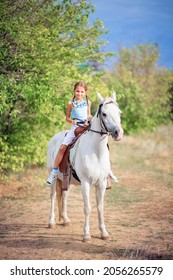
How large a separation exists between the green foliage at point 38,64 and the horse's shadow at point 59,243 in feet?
9.91

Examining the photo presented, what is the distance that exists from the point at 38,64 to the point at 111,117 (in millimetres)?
4655

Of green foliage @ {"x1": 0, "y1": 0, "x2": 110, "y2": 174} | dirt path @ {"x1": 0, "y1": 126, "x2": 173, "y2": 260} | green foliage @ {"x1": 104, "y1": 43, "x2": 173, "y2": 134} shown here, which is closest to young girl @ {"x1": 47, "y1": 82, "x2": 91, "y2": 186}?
dirt path @ {"x1": 0, "y1": 126, "x2": 173, "y2": 260}

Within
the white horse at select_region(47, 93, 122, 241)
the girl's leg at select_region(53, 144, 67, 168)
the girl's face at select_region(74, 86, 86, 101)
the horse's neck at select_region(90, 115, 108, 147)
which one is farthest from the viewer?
the girl's leg at select_region(53, 144, 67, 168)

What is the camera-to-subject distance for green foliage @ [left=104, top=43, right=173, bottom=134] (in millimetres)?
27766

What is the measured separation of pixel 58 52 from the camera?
10477 mm

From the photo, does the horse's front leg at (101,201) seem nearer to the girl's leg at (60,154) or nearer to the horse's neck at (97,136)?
→ the horse's neck at (97,136)

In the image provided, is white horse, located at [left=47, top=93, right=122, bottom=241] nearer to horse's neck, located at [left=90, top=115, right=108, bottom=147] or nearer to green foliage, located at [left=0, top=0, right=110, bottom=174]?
horse's neck, located at [left=90, top=115, right=108, bottom=147]

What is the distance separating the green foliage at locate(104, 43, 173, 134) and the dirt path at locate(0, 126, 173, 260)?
46.7 ft

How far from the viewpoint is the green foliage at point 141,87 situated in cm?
2777

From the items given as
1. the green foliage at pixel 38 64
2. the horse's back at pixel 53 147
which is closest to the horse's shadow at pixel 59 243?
the horse's back at pixel 53 147

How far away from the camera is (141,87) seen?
3152 cm

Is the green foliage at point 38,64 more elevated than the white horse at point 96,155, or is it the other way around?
the green foliage at point 38,64

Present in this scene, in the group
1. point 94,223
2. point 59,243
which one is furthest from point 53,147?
point 59,243

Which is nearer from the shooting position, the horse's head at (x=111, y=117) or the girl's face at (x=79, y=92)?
the horse's head at (x=111, y=117)
